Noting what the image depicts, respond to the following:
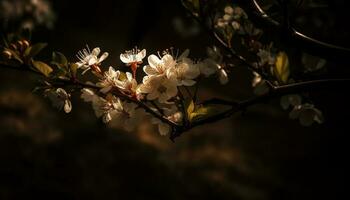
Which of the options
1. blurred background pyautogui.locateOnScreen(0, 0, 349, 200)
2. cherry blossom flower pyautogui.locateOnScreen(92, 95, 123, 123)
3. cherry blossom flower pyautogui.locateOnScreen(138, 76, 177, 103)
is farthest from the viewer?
blurred background pyautogui.locateOnScreen(0, 0, 349, 200)

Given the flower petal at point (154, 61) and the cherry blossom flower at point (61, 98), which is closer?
the flower petal at point (154, 61)

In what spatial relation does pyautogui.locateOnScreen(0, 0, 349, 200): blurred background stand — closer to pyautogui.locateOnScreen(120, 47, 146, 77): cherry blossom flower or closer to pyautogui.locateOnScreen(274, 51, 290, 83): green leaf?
pyautogui.locateOnScreen(274, 51, 290, 83): green leaf

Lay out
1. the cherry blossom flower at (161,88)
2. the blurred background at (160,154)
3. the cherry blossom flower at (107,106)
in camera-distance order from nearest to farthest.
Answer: the cherry blossom flower at (161,88), the cherry blossom flower at (107,106), the blurred background at (160,154)

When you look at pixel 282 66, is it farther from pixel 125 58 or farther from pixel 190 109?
pixel 125 58

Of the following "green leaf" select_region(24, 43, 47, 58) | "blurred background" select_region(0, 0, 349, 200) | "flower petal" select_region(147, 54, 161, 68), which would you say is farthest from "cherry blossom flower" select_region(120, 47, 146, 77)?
"blurred background" select_region(0, 0, 349, 200)

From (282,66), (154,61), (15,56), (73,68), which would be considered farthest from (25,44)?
(282,66)

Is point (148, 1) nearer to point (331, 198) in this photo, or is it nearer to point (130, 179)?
point (130, 179)

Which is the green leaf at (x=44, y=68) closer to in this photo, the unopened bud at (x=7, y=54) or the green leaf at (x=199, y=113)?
the unopened bud at (x=7, y=54)

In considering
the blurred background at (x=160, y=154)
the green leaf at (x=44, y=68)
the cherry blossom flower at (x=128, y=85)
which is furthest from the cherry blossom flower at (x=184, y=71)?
the blurred background at (x=160, y=154)
